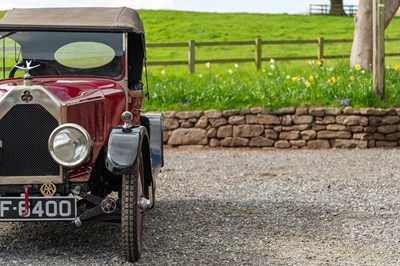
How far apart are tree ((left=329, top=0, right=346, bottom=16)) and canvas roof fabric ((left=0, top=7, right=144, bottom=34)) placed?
37831 mm

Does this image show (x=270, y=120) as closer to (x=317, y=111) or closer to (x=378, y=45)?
(x=317, y=111)

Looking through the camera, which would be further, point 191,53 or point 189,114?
point 191,53

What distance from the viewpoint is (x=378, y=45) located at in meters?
13.9

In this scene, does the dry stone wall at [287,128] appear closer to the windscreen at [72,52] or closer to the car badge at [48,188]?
the windscreen at [72,52]

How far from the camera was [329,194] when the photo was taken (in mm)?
9461

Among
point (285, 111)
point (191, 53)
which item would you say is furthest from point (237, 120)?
point (191, 53)

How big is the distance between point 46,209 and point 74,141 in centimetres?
52

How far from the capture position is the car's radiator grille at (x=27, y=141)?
6.23m

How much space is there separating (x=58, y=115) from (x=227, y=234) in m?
1.92

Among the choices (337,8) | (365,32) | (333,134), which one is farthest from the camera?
(337,8)

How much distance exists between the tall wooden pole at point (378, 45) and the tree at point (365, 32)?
167 centimetres

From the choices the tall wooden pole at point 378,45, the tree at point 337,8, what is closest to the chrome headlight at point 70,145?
the tall wooden pole at point 378,45

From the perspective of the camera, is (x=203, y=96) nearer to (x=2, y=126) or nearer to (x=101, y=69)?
(x=101, y=69)

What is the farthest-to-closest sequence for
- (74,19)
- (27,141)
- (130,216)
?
1. (74,19)
2. (27,141)
3. (130,216)
